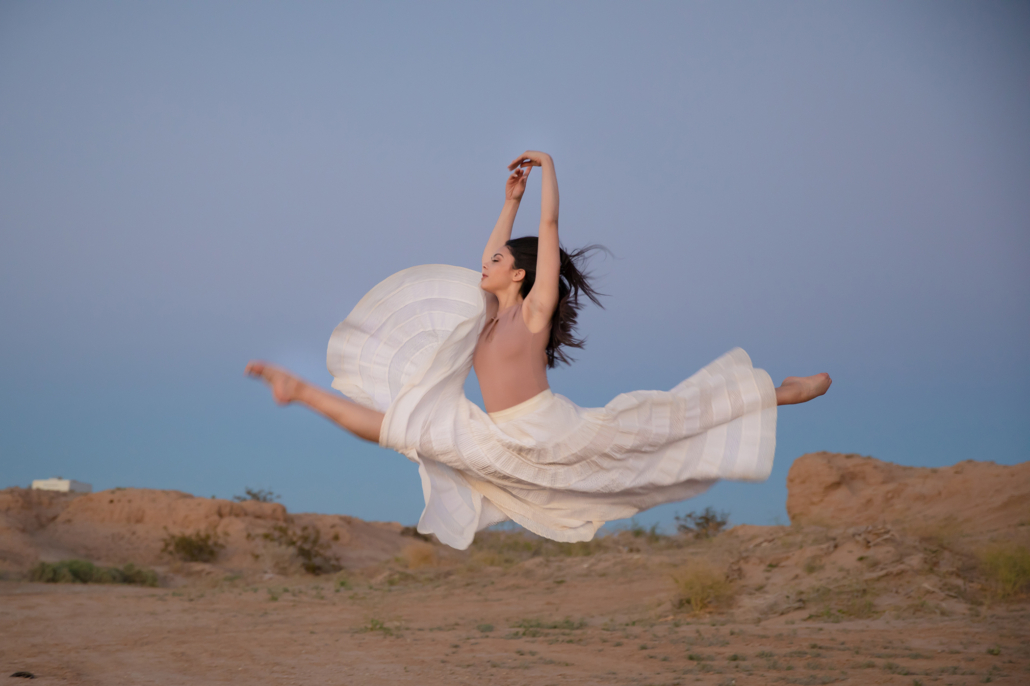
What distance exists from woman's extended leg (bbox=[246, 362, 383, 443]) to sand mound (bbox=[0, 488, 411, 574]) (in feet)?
55.6

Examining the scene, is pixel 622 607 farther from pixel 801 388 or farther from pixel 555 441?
pixel 555 441

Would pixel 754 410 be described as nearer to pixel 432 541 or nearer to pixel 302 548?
pixel 302 548

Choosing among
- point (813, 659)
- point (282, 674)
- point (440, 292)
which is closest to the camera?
point (440, 292)

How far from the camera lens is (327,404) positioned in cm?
371

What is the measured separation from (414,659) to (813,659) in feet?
13.0

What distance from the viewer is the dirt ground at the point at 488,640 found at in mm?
7008

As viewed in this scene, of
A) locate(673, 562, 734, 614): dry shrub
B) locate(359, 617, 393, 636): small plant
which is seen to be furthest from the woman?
locate(673, 562, 734, 614): dry shrub

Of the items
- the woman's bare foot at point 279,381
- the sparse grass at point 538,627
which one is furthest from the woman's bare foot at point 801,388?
the sparse grass at point 538,627

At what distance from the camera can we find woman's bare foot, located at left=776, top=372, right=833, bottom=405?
404 cm

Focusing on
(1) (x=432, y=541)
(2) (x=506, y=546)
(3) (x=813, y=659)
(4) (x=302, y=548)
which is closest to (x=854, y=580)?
(3) (x=813, y=659)

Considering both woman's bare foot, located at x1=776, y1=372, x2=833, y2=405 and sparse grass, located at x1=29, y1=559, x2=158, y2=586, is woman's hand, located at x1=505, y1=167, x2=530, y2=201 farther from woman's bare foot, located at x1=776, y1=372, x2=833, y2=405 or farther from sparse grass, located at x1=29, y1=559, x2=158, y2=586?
sparse grass, located at x1=29, y1=559, x2=158, y2=586

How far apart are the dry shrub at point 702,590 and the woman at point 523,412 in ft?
25.6

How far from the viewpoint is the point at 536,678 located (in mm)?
6930

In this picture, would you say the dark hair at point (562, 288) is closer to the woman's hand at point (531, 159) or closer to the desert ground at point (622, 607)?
the woman's hand at point (531, 159)
